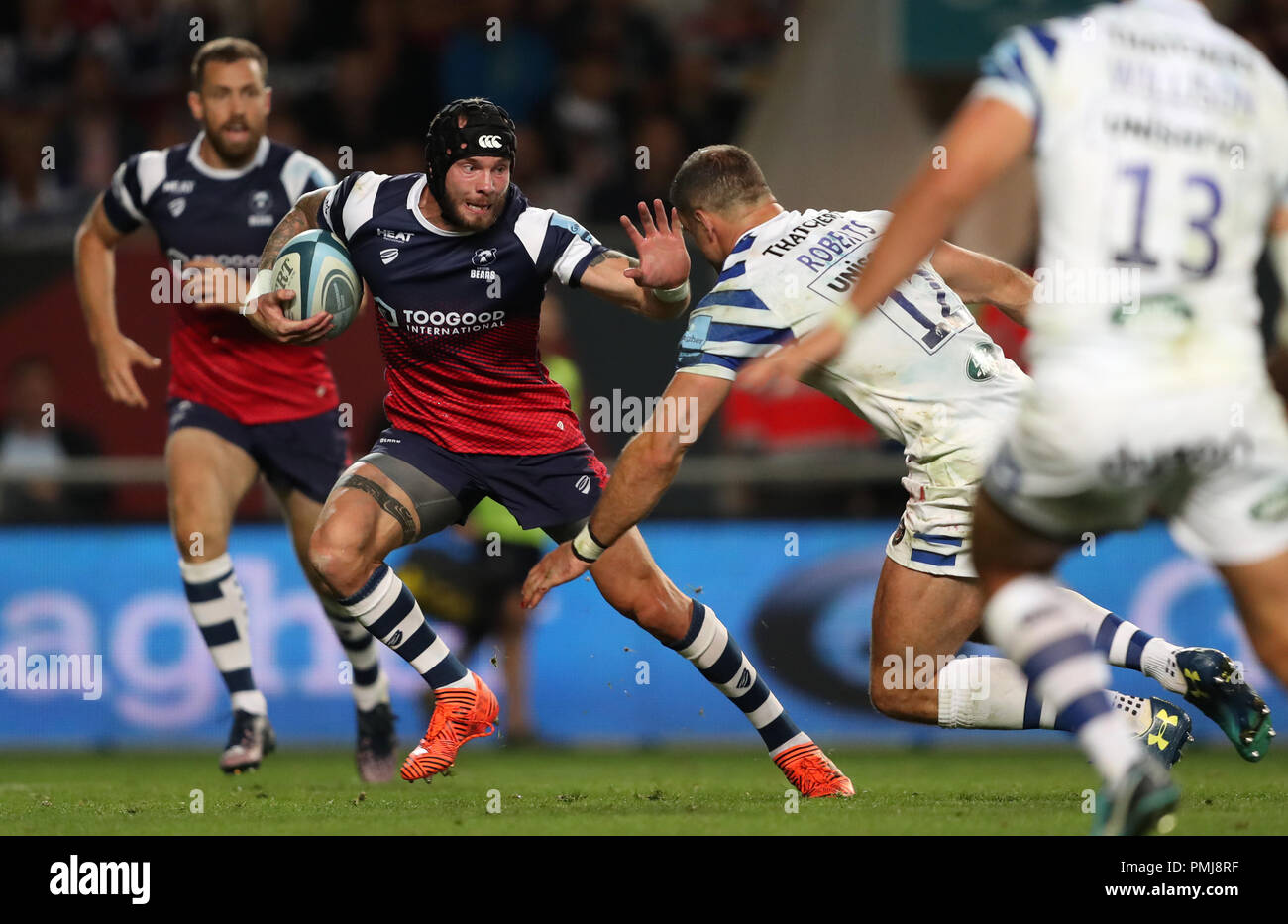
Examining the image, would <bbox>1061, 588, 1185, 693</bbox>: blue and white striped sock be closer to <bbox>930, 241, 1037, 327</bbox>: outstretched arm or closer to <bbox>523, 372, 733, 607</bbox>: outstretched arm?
<bbox>930, 241, 1037, 327</bbox>: outstretched arm

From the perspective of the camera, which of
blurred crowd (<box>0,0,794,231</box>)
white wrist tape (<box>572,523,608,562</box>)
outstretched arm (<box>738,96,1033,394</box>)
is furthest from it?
blurred crowd (<box>0,0,794,231</box>)

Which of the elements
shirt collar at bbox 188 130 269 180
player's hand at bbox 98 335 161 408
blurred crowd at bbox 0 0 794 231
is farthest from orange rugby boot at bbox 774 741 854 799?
blurred crowd at bbox 0 0 794 231

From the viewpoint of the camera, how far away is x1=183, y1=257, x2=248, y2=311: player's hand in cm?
765

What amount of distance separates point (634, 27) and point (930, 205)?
34.2ft

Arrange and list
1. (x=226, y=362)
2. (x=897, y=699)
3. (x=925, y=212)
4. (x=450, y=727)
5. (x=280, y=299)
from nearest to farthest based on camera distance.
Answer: (x=925, y=212)
(x=897, y=699)
(x=450, y=727)
(x=280, y=299)
(x=226, y=362)

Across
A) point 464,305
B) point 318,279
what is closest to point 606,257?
point 464,305

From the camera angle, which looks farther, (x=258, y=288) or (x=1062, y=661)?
(x=258, y=288)

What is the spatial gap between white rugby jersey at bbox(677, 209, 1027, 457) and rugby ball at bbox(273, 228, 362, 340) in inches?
53.8

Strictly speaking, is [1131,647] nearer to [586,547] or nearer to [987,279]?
[987,279]

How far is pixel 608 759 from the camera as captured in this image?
9312mm

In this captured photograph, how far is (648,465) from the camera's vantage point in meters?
5.61

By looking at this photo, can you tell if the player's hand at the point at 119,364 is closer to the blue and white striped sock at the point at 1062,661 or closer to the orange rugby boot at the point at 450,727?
the orange rugby boot at the point at 450,727

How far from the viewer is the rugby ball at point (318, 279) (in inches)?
256

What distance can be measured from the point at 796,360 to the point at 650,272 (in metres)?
2.11
